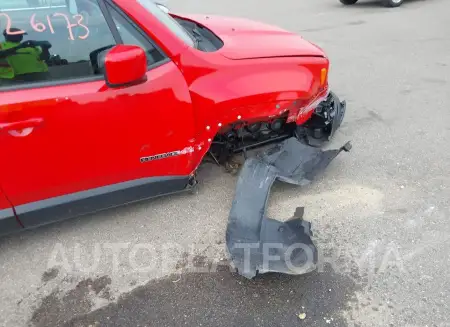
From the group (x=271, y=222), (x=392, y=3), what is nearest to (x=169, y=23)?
(x=271, y=222)

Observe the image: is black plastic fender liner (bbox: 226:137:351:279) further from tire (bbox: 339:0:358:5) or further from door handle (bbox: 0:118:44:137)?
tire (bbox: 339:0:358:5)

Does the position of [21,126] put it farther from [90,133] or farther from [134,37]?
[134,37]

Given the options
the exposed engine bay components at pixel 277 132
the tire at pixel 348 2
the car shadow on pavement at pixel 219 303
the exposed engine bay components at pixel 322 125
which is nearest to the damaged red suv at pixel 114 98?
the exposed engine bay components at pixel 277 132

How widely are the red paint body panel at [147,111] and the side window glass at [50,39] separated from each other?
10 centimetres

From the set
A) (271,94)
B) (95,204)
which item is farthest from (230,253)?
(271,94)

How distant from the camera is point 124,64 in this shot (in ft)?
7.20

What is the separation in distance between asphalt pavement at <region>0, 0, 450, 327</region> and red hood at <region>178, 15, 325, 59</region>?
1.05 metres

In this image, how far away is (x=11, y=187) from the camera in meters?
2.33

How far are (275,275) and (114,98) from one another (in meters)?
1.44

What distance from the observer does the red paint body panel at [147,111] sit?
88.6 inches

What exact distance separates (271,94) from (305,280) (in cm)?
130

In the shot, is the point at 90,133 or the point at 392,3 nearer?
the point at 90,133

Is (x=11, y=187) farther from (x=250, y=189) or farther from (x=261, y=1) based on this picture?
(x=261, y=1)

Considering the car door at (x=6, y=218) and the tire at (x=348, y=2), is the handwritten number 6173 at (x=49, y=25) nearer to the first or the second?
the car door at (x=6, y=218)
